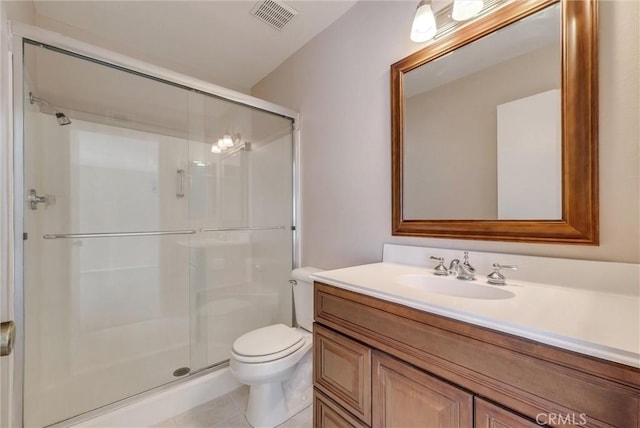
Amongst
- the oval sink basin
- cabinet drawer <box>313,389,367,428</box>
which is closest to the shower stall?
cabinet drawer <box>313,389,367,428</box>

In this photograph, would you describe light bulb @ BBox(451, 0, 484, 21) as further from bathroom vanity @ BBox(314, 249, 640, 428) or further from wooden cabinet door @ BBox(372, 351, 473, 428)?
wooden cabinet door @ BBox(372, 351, 473, 428)

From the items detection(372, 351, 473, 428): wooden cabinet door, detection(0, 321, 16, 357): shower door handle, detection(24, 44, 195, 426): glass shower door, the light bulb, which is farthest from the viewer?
detection(24, 44, 195, 426): glass shower door

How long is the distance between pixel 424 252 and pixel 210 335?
1.69m

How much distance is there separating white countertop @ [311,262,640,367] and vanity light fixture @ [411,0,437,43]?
→ 1064 millimetres

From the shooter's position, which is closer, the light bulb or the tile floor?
the light bulb

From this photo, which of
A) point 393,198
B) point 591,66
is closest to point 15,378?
point 393,198

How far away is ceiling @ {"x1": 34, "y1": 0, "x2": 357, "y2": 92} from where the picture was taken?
1596 mm

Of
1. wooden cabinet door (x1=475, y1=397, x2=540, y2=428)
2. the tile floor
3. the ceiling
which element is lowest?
the tile floor

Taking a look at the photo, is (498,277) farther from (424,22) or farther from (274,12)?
(274,12)

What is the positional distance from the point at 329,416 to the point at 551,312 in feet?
2.78

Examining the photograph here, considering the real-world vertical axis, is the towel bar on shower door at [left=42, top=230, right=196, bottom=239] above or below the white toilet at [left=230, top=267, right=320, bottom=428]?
above

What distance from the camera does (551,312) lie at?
2.21ft

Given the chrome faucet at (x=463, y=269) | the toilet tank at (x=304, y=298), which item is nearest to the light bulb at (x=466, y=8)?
the chrome faucet at (x=463, y=269)

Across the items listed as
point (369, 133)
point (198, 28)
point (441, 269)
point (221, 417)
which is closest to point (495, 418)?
point (441, 269)
